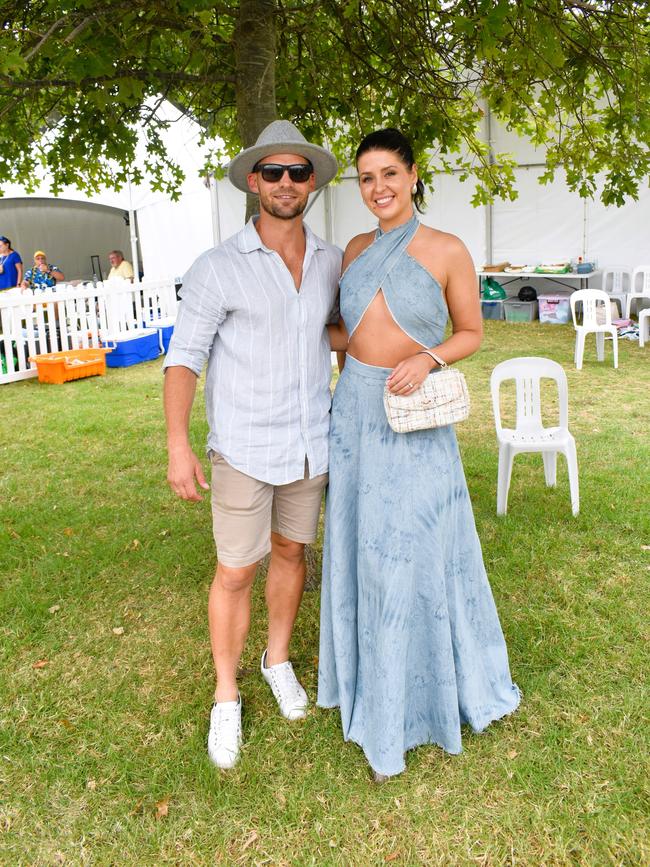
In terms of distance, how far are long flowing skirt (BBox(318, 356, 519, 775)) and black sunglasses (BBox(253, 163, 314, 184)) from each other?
0.67 metres

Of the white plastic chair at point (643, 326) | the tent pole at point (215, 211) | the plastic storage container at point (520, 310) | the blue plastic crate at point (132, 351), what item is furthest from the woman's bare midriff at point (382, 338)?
the tent pole at point (215, 211)

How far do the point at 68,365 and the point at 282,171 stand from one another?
27.6ft

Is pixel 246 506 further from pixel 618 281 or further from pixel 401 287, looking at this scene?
pixel 618 281

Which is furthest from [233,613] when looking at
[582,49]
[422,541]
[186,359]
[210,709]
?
[582,49]

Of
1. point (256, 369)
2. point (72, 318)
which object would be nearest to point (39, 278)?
point (72, 318)

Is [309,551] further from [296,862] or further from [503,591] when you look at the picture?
[296,862]

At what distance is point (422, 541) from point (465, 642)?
439 mm

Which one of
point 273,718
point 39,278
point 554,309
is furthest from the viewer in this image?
point 554,309

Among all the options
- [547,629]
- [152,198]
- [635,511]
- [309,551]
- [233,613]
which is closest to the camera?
[233,613]

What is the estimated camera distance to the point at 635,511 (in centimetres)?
499

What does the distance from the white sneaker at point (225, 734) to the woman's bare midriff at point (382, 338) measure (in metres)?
1.41

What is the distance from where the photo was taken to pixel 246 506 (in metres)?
2.71

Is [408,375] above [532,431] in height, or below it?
above

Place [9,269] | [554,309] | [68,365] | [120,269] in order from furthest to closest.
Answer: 1. [120,269]
2. [554,309]
3. [9,269]
4. [68,365]
